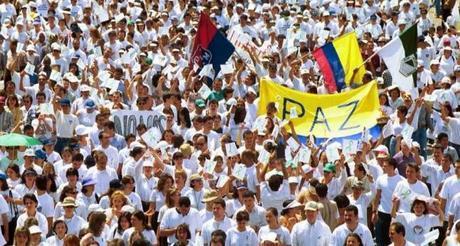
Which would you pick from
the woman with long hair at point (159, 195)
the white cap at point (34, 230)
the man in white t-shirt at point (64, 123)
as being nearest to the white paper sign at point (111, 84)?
the man in white t-shirt at point (64, 123)

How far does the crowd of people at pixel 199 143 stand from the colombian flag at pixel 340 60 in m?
0.40

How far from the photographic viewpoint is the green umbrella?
19.7 m

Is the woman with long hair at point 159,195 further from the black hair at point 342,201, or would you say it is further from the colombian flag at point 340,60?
the colombian flag at point 340,60

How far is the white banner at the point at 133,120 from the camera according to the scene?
21.7 metres

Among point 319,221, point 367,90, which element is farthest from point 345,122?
point 319,221

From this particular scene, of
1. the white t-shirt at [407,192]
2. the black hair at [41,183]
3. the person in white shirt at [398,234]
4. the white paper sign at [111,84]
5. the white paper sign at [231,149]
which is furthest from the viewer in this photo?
the white paper sign at [111,84]

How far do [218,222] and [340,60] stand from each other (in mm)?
8533

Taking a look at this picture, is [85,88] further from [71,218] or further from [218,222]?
[218,222]

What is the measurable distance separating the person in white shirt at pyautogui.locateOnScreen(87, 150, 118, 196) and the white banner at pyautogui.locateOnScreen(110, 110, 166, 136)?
2651mm

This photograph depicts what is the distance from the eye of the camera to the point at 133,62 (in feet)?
85.1

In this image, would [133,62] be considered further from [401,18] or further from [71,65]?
[401,18]

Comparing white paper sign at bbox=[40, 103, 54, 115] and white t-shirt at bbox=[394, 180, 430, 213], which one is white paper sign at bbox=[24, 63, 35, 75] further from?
white t-shirt at bbox=[394, 180, 430, 213]

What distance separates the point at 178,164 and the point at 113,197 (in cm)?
197

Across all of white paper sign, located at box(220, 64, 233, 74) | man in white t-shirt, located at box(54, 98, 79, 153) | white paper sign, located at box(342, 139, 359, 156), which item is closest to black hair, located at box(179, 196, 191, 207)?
white paper sign, located at box(342, 139, 359, 156)
